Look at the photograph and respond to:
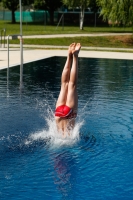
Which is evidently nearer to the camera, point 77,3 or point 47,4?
point 77,3

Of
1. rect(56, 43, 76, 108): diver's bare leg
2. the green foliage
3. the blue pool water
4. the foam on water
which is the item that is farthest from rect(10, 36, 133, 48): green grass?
rect(56, 43, 76, 108): diver's bare leg

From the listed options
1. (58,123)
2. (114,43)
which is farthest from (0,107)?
(114,43)

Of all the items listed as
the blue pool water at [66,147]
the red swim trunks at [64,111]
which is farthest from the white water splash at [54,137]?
the red swim trunks at [64,111]

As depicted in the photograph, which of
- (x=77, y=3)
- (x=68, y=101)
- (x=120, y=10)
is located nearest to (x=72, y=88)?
(x=68, y=101)

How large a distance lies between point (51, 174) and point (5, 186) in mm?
962

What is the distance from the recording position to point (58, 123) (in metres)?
9.89

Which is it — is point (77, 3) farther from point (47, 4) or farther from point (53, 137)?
point (53, 137)

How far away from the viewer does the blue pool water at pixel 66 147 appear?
7.68m

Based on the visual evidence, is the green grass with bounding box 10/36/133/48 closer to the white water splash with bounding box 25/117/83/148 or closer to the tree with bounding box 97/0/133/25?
the tree with bounding box 97/0/133/25

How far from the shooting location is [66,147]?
9.71 metres

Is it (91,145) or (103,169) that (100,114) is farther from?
(103,169)

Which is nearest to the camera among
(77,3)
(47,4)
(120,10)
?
(120,10)

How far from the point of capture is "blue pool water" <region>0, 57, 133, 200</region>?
768cm

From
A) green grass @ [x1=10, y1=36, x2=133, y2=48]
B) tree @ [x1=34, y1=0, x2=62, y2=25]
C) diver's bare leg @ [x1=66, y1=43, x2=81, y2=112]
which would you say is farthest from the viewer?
tree @ [x1=34, y1=0, x2=62, y2=25]
